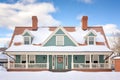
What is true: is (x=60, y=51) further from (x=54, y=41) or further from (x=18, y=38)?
(x=18, y=38)

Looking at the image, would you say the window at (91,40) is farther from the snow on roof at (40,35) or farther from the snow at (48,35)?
the snow on roof at (40,35)

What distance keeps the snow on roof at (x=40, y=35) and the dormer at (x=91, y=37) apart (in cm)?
574

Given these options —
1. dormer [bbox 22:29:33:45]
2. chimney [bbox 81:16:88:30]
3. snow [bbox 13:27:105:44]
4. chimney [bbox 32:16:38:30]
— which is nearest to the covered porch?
dormer [bbox 22:29:33:45]

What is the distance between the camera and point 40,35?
31.7m

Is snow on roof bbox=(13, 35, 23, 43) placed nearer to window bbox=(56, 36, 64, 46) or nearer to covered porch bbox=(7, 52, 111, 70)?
covered porch bbox=(7, 52, 111, 70)

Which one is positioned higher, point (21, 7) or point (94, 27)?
point (21, 7)

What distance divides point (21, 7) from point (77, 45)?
10925mm

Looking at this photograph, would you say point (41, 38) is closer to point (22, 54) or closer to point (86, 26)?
point (22, 54)

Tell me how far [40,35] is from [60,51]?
576cm

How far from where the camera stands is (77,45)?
28656mm

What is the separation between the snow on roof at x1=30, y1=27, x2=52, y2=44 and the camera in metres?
30.4

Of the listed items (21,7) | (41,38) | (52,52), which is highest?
(21,7)

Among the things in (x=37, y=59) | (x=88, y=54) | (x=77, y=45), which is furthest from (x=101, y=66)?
(x=37, y=59)
